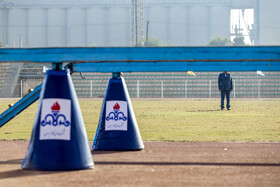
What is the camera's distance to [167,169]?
23.8ft

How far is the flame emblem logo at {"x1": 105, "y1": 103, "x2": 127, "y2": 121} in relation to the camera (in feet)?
31.9

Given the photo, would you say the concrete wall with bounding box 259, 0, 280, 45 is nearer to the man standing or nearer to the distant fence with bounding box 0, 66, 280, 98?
the distant fence with bounding box 0, 66, 280, 98

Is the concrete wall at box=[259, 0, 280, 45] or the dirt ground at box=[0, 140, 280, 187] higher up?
the concrete wall at box=[259, 0, 280, 45]

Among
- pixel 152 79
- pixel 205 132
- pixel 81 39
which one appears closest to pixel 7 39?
pixel 81 39

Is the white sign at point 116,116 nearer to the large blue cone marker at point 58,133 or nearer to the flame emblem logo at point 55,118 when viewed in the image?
the large blue cone marker at point 58,133

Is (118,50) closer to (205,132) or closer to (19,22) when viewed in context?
(205,132)

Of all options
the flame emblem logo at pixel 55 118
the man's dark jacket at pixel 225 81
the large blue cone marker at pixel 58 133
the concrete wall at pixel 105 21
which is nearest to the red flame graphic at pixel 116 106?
the large blue cone marker at pixel 58 133

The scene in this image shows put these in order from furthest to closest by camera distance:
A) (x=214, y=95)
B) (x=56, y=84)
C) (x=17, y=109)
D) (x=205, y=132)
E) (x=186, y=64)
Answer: (x=214, y=95) < (x=205, y=132) < (x=186, y=64) < (x=17, y=109) < (x=56, y=84)

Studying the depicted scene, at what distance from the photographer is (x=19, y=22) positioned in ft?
359

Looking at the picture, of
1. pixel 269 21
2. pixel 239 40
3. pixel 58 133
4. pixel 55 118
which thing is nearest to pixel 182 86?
pixel 55 118

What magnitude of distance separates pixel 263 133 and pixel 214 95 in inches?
1486

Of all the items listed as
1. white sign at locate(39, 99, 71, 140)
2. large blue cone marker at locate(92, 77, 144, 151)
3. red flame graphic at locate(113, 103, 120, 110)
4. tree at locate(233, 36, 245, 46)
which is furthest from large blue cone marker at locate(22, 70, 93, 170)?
tree at locate(233, 36, 245, 46)

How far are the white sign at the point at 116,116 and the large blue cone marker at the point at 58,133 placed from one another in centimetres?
255

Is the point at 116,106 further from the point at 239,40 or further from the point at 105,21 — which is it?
the point at 239,40
